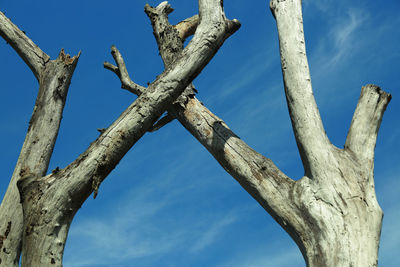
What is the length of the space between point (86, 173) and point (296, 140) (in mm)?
2647

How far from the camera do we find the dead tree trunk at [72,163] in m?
4.70

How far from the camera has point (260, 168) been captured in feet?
19.4

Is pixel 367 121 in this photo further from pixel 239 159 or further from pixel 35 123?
pixel 35 123

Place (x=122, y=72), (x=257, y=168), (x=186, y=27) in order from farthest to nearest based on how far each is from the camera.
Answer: (x=186, y=27)
(x=122, y=72)
(x=257, y=168)

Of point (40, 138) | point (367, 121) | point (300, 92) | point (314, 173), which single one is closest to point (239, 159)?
point (314, 173)

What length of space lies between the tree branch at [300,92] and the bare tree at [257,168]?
0.04 ft

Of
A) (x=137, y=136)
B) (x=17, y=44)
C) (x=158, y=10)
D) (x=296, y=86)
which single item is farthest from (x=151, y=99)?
(x=158, y=10)

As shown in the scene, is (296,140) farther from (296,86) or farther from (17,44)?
(17,44)

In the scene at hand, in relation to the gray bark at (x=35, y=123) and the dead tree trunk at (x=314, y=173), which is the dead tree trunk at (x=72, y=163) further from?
the dead tree trunk at (x=314, y=173)

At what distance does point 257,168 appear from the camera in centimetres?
594

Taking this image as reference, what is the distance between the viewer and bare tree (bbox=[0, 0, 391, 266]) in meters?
4.85

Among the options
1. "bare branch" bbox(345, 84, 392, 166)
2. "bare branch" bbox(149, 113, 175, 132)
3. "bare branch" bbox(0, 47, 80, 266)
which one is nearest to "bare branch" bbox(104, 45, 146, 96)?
"bare branch" bbox(149, 113, 175, 132)

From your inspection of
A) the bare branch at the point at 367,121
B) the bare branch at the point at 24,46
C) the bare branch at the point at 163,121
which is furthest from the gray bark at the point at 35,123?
the bare branch at the point at 367,121

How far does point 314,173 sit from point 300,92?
1052mm
